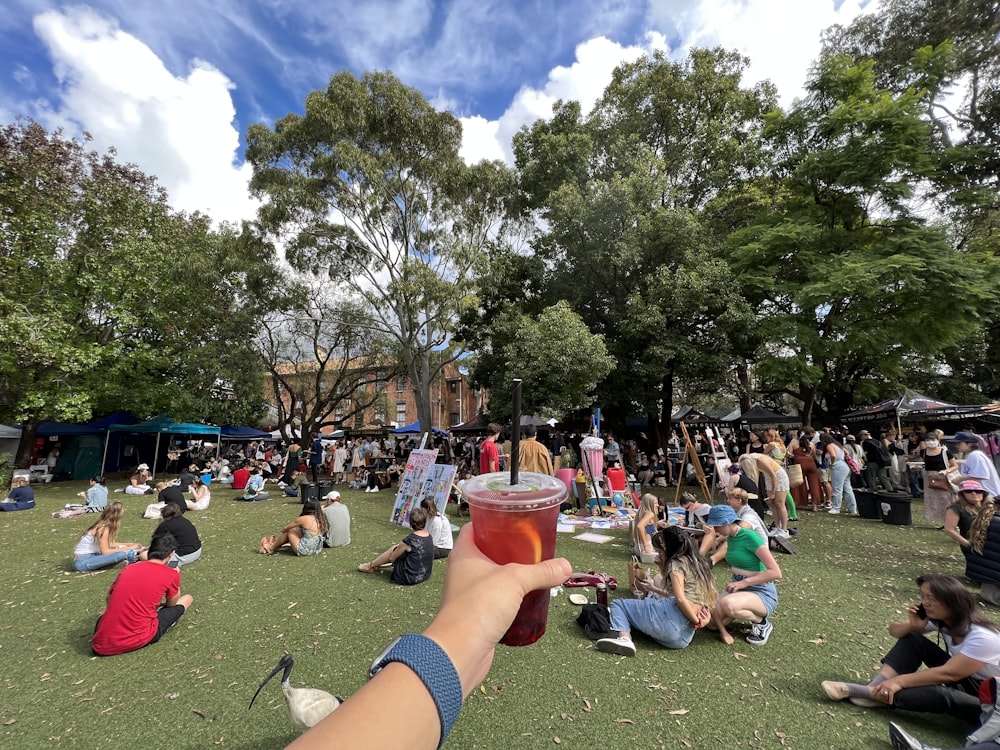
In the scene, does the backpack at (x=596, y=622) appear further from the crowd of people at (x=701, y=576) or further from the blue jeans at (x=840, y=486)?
the blue jeans at (x=840, y=486)

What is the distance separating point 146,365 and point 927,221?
2743 centimetres

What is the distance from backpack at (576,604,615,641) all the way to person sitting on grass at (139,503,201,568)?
5755mm

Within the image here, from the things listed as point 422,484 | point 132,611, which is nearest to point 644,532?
point 422,484

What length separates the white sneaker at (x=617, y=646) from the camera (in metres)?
4.16

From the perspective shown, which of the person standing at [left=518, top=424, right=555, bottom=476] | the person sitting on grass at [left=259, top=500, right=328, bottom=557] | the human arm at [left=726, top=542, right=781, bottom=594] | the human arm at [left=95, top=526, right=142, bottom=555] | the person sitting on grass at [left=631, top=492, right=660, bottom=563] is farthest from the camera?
the person standing at [left=518, top=424, right=555, bottom=476]

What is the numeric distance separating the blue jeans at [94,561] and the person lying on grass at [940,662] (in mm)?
9098

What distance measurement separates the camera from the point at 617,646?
4.17 meters

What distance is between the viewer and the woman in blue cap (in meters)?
4.38

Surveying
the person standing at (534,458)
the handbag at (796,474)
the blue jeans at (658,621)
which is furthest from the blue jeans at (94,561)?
the handbag at (796,474)

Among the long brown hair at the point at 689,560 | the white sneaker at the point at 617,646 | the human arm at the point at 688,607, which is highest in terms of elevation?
the long brown hair at the point at 689,560

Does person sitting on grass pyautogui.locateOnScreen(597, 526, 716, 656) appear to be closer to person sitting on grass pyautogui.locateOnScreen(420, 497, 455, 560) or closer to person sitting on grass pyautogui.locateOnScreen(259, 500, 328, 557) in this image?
person sitting on grass pyautogui.locateOnScreen(420, 497, 455, 560)

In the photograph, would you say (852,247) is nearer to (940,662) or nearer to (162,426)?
(940,662)

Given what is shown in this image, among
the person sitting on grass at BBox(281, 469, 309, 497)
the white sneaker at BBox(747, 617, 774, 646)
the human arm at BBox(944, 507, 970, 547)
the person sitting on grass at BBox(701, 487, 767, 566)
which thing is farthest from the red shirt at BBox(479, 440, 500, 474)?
the person sitting on grass at BBox(281, 469, 309, 497)

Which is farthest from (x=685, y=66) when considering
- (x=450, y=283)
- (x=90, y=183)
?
(x=90, y=183)
